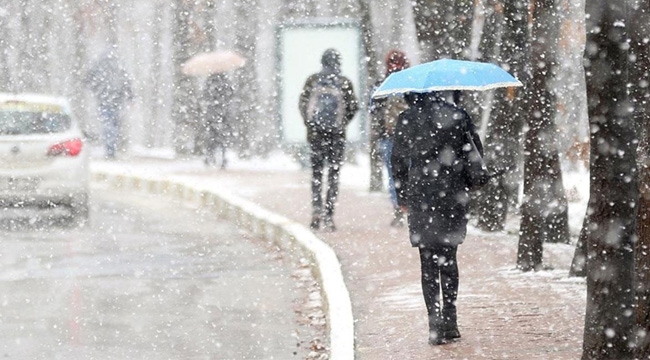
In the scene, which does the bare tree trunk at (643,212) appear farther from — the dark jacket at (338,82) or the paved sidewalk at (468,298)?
the dark jacket at (338,82)

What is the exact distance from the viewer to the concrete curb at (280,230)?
396 inches

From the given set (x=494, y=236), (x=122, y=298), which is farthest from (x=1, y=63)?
(x=122, y=298)

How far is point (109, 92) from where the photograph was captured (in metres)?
30.0

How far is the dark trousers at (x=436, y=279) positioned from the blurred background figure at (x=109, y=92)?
821 inches

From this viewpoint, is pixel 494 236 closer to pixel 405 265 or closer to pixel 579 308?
pixel 405 265

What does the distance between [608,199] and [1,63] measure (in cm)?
3226

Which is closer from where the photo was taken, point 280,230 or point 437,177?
point 437,177

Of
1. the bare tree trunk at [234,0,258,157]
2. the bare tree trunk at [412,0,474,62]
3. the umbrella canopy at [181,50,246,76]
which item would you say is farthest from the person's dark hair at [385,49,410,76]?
the bare tree trunk at [234,0,258,157]

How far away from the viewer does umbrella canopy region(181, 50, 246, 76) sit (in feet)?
92.0

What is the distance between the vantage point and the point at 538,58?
1309 centimetres

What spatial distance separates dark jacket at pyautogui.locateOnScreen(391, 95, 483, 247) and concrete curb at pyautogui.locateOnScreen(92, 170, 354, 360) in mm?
797

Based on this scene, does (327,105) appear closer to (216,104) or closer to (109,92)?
(216,104)

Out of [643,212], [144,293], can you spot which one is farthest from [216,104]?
[643,212]

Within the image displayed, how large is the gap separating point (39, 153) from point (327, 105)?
3.45m
